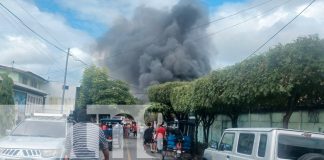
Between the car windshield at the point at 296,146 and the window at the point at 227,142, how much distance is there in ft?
7.87

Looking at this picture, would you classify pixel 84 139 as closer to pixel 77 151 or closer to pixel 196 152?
pixel 77 151

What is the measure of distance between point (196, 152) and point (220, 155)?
13.5 metres

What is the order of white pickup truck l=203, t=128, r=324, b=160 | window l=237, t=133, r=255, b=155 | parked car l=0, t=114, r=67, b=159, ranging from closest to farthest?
white pickup truck l=203, t=128, r=324, b=160 → window l=237, t=133, r=255, b=155 → parked car l=0, t=114, r=67, b=159

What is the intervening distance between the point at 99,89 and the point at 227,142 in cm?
3787

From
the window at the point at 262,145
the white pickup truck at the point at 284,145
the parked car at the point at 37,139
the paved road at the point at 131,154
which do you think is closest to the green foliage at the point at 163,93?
the paved road at the point at 131,154

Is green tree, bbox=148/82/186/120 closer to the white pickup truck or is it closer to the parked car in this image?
the parked car

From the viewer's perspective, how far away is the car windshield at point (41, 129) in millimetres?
11297

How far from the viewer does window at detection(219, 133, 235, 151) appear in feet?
33.7

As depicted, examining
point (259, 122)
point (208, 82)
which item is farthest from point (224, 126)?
point (208, 82)

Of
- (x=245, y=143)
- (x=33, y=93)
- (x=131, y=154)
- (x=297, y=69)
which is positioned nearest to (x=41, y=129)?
(x=245, y=143)

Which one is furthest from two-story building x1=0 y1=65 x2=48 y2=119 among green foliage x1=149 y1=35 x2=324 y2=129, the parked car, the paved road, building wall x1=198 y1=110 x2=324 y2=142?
green foliage x1=149 y1=35 x2=324 y2=129

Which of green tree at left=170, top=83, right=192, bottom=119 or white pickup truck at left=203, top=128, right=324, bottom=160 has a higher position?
green tree at left=170, top=83, right=192, bottom=119

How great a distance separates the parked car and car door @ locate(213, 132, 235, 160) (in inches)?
141

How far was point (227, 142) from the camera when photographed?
34.7ft
